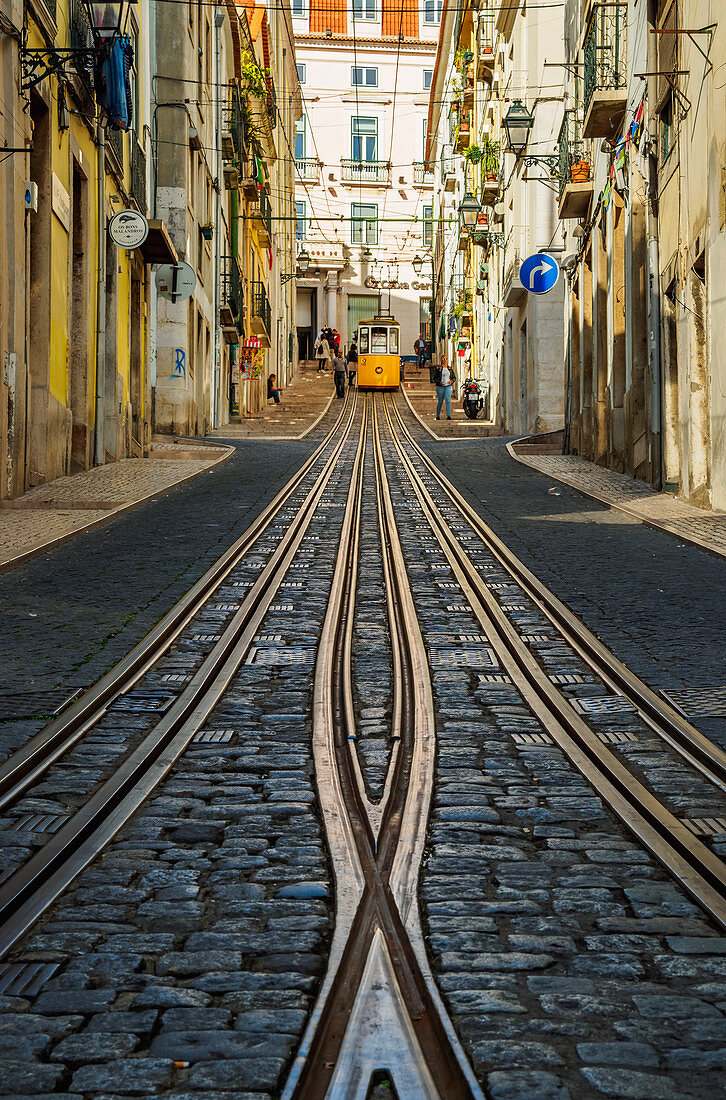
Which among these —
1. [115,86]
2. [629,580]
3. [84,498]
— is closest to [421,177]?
[115,86]

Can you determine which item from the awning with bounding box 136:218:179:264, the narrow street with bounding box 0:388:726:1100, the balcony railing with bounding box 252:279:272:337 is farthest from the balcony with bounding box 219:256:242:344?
the narrow street with bounding box 0:388:726:1100

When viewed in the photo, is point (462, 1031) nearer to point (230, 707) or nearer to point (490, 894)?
point (490, 894)

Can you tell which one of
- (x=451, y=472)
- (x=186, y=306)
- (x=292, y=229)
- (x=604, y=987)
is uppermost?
(x=292, y=229)

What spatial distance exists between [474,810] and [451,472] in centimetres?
1729

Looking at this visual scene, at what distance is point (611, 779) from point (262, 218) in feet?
145

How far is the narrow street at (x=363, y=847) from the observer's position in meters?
2.87

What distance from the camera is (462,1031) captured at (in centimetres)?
294

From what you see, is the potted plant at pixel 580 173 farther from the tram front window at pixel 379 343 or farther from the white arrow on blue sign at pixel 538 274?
the tram front window at pixel 379 343

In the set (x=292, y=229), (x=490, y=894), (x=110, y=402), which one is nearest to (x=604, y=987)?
(x=490, y=894)

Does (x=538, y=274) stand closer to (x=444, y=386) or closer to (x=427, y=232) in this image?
(x=444, y=386)

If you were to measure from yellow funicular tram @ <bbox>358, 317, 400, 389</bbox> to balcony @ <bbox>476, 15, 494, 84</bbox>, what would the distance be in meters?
12.0

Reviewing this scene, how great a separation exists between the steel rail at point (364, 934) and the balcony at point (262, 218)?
41.9 meters

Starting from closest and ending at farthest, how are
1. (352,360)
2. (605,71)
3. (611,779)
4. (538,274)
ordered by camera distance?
(611,779), (605,71), (538,274), (352,360)

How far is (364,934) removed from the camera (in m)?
3.53
